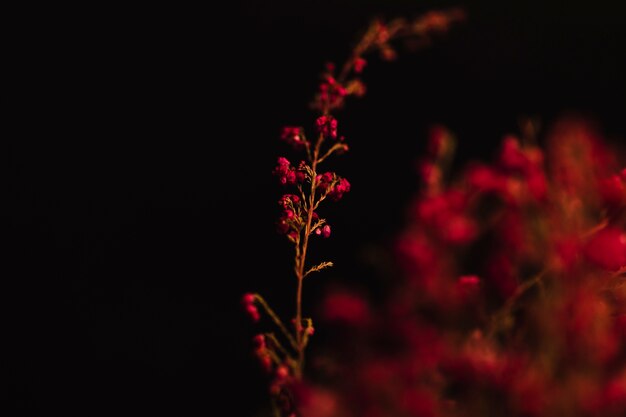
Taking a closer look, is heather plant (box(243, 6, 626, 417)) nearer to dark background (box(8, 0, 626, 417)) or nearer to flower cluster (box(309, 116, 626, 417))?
flower cluster (box(309, 116, 626, 417))

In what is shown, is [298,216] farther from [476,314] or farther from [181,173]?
[181,173]

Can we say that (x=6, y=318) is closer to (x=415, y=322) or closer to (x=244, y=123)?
(x=244, y=123)

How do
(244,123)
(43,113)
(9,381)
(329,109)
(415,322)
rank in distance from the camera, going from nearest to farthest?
1. (415,322)
2. (329,109)
3. (9,381)
4. (43,113)
5. (244,123)

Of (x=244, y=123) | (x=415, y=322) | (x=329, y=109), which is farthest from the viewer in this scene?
(x=244, y=123)

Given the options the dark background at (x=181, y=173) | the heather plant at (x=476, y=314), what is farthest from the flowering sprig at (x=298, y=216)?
the dark background at (x=181, y=173)

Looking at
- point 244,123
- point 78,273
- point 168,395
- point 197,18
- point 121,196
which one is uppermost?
point 197,18

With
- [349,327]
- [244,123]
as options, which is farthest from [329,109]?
[244,123]

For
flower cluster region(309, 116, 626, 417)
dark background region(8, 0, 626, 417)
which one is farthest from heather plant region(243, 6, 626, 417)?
dark background region(8, 0, 626, 417)
